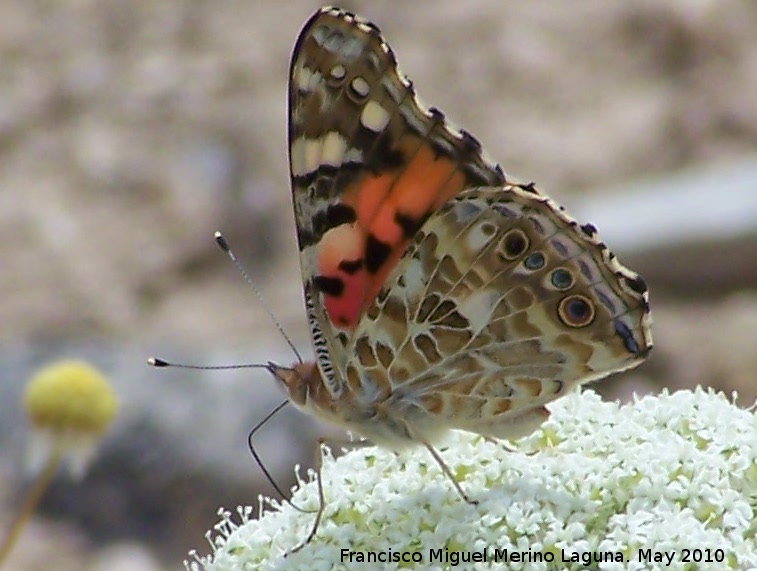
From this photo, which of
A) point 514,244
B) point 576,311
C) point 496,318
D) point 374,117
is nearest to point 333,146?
point 374,117

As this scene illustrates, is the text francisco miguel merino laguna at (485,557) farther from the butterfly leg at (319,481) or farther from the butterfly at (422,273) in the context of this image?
the butterfly at (422,273)

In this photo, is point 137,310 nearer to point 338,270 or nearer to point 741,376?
point 741,376

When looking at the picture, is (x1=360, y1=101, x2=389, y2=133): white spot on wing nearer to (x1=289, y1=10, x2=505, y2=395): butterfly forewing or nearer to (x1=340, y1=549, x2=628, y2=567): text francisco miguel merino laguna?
(x1=289, y1=10, x2=505, y2=395): butterfly forewing

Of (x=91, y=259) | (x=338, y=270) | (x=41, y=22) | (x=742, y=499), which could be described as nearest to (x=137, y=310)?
(x=91, y=259)

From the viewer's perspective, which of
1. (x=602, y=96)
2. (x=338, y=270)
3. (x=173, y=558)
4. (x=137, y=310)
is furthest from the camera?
(x=602, y=96)

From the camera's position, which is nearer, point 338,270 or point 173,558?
point 338,270

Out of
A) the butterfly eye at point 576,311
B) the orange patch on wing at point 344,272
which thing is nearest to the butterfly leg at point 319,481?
the orange patch on wing at point 344,272

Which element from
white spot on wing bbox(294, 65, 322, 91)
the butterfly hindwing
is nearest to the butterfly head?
the butterfly hindwing

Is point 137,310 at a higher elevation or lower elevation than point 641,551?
higher
